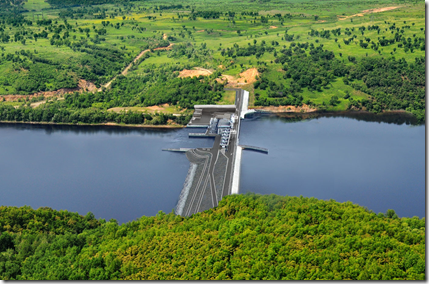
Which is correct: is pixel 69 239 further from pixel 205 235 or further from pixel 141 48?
pixel 141 48

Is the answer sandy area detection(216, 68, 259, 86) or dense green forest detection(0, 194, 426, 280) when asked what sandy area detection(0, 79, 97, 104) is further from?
dense green forest detection(0, 194, 426, 280)

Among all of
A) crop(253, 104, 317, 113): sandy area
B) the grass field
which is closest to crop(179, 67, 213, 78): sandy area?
the grass field

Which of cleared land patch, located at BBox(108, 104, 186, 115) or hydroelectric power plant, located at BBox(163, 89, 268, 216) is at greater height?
cleared land patch, located at BBox(108, 104, 186, 115)

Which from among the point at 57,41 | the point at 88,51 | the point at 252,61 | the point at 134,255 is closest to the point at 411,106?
the point at 252,61

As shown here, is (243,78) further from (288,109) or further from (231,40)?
(231,40)

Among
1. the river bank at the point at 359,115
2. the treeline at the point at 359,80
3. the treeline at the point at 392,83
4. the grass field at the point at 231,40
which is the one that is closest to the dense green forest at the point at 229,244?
the river bank at the point at 359,115

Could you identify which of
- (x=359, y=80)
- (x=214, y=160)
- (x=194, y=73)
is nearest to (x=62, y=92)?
(x=194, y=73)
